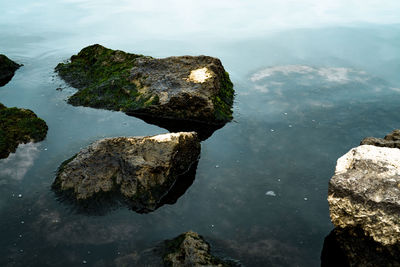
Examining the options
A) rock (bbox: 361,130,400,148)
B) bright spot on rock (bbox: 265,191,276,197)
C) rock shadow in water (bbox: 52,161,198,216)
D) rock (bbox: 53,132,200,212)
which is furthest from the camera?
rock (bbox: 361,130,400,148)

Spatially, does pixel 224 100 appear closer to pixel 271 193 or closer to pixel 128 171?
pixel 271 193

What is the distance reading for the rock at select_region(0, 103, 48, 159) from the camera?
11.2 metres

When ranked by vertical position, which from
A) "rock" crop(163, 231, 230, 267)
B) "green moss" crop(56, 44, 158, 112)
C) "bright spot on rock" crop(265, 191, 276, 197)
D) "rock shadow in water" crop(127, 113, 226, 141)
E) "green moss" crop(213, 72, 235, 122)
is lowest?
"bright spot on rock" crop(265, 191, 276, 197)

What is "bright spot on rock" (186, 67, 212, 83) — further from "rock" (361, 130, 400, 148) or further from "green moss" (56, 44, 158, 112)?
"rock" (361, 130, 400, 148)

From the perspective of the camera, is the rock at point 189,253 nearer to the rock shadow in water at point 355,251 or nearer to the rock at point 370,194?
the rock shadow in water at point 355,251

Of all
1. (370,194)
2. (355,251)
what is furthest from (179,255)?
(370,194)

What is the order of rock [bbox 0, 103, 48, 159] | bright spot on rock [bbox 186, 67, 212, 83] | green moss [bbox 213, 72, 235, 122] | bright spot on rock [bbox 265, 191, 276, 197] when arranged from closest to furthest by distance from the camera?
1. bright spot on rock [bbox 265, 191, 276, 197]
2. rock [bbox 0, 103, 48, 159]
3. green moss [bbox 213, 72, 235, 122]
4. bright spot on rock [bbox 186, 67, 212, 83]

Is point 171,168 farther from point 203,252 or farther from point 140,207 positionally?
point 203,252

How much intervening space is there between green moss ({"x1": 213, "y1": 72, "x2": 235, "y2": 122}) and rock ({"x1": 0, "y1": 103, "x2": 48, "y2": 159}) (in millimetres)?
5915

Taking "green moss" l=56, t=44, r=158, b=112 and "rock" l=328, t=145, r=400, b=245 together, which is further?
"green moss" l=56, t=44, r=158, b=112

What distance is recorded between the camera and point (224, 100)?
45.9 ft

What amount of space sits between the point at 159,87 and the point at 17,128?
497 cm

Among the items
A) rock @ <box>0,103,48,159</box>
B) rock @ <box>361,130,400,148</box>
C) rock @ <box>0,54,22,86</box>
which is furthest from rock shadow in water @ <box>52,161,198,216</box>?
rock @ <box>0,54,22,86</box>

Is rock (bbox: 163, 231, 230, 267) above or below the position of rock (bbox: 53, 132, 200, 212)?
below
